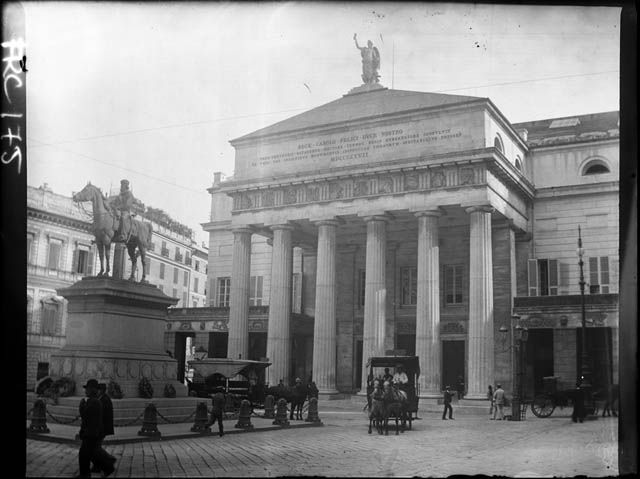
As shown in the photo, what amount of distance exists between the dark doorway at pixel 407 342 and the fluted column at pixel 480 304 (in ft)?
16.8

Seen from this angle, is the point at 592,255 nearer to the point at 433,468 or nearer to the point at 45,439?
the point at 433,468

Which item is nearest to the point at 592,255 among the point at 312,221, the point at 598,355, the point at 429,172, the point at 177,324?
the point at 598,355

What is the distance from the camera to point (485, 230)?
2634cm

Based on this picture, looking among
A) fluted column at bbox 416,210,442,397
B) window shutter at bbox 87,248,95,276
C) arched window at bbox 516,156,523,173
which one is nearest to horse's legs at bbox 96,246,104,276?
window shutter at bbox 87,248,95,276

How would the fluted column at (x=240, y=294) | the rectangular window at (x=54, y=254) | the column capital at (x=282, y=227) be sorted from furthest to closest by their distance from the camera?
the fluted column at (x=240, y=294) → the column capital at (x=282, y=227) → the rectangular window at (x=54, y=254)

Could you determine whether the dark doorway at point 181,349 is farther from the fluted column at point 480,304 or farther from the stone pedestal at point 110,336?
the stone pedestal at point 110,336

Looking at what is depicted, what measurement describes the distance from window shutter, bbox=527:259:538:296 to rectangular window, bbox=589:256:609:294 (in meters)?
2.58

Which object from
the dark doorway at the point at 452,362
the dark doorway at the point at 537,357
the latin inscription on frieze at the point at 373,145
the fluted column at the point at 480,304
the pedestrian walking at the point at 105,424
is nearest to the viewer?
the pedestrian walking at the point at 105,424

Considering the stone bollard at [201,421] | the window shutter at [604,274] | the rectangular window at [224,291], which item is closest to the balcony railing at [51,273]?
the stone bollard at [201,421]

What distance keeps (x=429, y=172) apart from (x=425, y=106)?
8.44 feet

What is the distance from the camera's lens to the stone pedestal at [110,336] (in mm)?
13477

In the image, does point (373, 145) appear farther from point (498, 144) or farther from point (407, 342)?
point (407, 342)

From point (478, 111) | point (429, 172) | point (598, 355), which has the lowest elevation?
point (598, 355)

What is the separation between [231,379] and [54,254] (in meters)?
8.62
